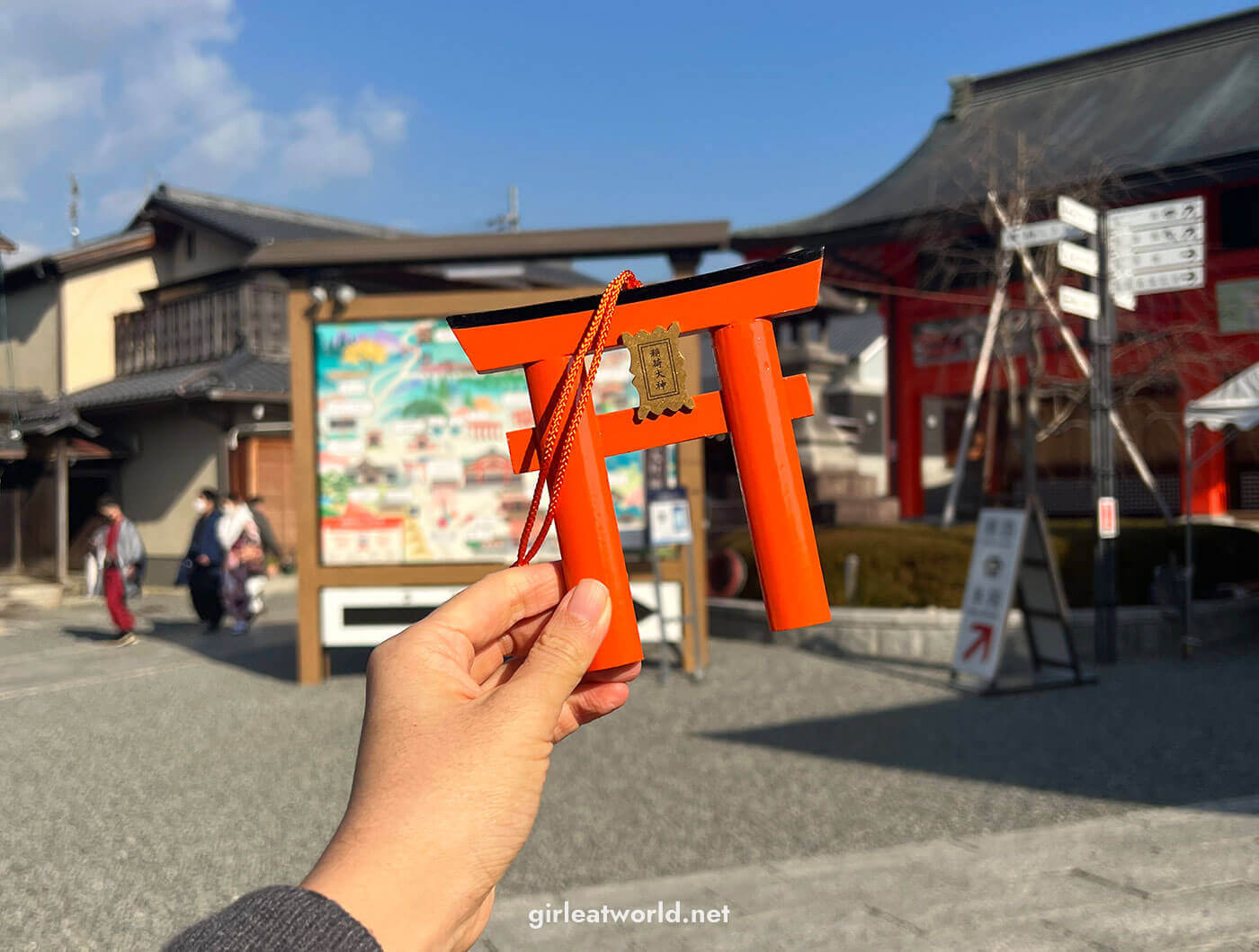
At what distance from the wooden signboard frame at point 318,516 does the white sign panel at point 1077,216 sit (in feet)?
13.3

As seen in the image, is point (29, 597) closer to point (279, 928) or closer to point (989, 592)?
point (989, 592)

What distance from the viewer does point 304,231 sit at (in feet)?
71.6

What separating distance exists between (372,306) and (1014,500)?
39.8 ft

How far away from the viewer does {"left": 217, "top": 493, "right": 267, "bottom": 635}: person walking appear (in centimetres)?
1209

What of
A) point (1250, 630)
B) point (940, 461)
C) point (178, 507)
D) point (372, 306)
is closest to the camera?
point (372, 306)

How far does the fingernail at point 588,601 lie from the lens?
50.0 inches

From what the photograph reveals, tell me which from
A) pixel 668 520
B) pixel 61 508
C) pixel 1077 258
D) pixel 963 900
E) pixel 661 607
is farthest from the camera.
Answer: pixel 61 508

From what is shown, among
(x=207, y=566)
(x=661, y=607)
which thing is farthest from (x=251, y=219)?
(x=661, y=607)

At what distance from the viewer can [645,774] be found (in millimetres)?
6141

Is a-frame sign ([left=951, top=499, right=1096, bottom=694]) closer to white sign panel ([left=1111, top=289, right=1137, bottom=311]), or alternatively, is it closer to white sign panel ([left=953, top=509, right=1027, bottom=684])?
white sign panel ([left=953, top=509, right=1027, bottom=684])

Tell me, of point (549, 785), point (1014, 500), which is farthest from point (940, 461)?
point (549, 785)

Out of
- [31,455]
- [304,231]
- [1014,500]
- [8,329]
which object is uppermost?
[304,231]

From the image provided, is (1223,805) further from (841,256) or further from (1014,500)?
(841,256)

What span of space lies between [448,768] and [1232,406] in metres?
10.7
